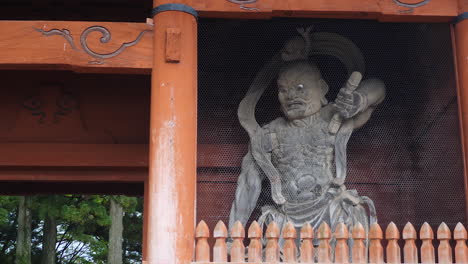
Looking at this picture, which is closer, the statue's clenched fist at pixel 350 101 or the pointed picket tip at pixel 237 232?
the pointed picket tip at pixel 237 232

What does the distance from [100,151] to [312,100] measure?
197 centimetres

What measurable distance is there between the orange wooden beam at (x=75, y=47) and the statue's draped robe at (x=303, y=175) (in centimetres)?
140

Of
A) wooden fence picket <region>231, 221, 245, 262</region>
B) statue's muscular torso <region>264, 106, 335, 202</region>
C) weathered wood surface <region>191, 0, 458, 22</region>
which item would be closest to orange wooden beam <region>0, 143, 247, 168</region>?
statue's muscular torso <region>264, 106, 335, 202</region>

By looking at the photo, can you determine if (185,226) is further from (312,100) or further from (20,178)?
(20,178)

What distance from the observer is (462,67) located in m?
5.62

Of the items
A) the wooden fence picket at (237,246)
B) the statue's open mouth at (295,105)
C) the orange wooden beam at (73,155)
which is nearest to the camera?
the wooden fence picket at (237,246)

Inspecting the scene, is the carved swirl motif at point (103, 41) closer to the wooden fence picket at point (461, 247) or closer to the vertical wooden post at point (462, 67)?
the vertical wooden post at point (462, 67)

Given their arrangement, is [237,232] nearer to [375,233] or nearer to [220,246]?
[220,246]

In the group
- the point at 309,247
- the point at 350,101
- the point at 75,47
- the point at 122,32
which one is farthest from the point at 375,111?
the point at 75,47

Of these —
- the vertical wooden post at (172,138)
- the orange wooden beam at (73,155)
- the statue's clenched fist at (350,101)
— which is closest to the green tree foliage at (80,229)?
the orange wooden beam at (73,155)

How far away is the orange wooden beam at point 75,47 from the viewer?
5.52 m

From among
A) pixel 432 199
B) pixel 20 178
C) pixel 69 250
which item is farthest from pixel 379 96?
pixel 69 250

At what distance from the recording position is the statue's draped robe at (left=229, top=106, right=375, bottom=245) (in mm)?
6223

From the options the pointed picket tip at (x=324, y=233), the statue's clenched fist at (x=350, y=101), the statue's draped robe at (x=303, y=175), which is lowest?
the pointed picket tip at (x=324, y=233)
